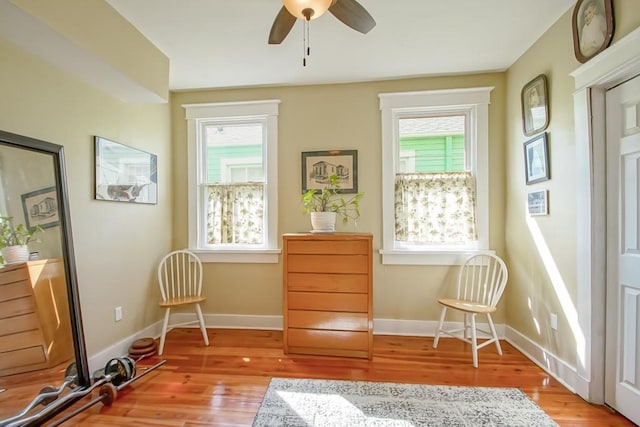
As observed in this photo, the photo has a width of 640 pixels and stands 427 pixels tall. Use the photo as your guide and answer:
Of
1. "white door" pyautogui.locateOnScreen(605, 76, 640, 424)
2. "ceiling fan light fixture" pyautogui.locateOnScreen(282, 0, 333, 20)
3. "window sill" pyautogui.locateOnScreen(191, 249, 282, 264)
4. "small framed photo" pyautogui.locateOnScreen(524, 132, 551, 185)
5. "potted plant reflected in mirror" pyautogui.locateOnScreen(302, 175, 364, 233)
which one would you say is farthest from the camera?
"window sill" pyautogui.locateOnScreen(191, 249, 282, 264)

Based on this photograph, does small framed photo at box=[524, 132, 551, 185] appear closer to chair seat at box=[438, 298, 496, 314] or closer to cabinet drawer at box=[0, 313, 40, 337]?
chair seat at box=[438, 298, 496, 314]

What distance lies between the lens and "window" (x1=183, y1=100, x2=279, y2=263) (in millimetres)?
2869

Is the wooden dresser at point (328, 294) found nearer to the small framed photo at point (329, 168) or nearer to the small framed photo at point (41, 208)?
the small framed photo at point (329, 168)

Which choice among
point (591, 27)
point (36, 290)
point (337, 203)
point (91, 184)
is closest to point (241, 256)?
point (337, 203)

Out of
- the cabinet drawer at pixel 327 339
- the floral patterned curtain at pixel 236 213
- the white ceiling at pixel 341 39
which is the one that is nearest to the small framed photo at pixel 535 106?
the white ceiling at pixel 341 39

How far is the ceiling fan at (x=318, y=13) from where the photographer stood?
54.3 inches

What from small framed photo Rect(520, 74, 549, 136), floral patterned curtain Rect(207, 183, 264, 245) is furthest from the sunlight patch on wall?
floral patterned curtain Rect(207, 183, 264, 245)

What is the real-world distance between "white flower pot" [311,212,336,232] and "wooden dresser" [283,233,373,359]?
0.18 metres

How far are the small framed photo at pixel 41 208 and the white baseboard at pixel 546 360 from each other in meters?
3.45

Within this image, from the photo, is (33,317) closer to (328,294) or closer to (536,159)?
(328,294)

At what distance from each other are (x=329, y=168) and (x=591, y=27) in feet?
6.59

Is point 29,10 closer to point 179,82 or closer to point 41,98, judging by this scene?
point 41,98

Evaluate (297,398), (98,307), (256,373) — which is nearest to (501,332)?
(297,398)

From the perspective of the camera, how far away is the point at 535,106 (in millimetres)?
2172
